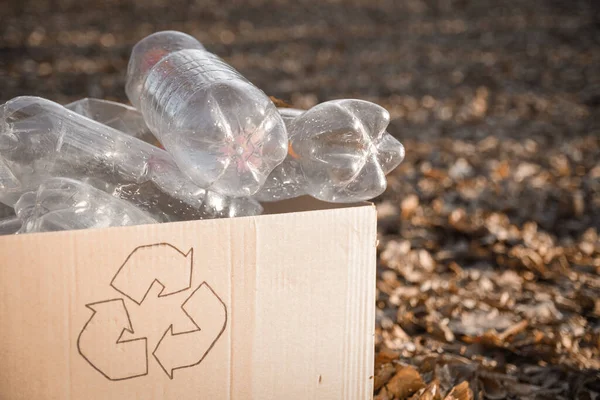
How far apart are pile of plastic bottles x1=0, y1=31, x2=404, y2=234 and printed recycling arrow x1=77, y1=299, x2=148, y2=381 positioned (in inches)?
6.9

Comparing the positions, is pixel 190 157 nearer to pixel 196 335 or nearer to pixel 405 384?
pixel 196 335

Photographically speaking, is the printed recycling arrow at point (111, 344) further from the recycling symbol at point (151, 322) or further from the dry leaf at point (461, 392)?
the dry leaf at point (461, 392)

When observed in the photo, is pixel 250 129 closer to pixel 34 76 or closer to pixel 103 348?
pixel 103 348

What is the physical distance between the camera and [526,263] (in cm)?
255

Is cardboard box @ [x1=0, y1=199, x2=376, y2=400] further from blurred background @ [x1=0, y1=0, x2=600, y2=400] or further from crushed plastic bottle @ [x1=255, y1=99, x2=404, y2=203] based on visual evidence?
blurred background @ [x1=0, y1=0, x2=600, y2=400]

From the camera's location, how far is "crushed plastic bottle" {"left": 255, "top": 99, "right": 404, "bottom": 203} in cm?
141

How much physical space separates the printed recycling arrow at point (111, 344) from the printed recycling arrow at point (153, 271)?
31 mm

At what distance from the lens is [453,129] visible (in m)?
4.37

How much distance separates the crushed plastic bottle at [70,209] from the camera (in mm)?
1229

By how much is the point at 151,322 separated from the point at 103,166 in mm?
373

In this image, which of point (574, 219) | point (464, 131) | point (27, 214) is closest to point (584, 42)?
point (464, 131)

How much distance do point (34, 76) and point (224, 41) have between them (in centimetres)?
232

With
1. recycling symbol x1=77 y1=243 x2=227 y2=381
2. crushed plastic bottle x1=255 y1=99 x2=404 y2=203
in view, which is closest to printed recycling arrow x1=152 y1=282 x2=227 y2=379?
recycling symbol x1=77 y1=243 x2=227 y2=381

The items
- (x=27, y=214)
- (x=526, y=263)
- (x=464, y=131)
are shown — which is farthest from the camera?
(x=464, y=131)
